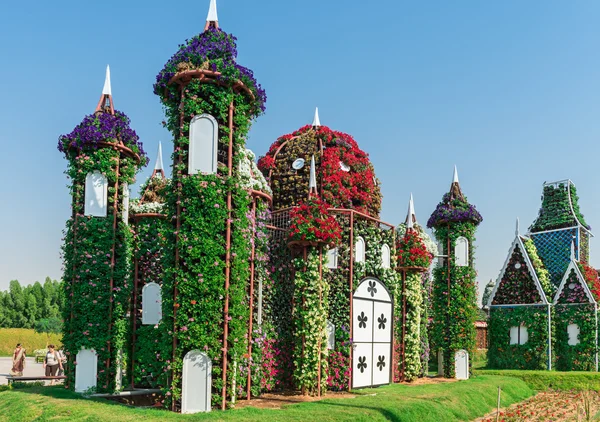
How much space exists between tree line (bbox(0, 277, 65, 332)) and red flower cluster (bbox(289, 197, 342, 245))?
155ft

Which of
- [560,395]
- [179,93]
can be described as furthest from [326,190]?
[560,395]

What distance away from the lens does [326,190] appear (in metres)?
18.5

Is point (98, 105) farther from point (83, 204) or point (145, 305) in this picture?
point (145, 305)

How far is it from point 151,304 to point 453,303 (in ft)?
41.9

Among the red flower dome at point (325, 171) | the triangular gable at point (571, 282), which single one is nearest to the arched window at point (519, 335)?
the triangular gable at point (571, 282)

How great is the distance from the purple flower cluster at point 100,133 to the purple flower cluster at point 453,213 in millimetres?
13510

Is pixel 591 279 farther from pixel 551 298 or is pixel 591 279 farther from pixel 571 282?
pixel 551 298

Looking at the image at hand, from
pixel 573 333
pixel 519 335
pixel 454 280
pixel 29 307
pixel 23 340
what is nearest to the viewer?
pixel 454 280

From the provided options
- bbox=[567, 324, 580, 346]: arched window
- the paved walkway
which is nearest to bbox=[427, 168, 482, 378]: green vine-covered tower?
bbox=[567, 324, 580, 346]: arched window

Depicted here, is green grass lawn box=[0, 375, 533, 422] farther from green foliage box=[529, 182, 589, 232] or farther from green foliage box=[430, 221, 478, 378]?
green foliage box=[529, 182, 589, 232]

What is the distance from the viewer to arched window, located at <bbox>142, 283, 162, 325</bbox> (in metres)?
16.6

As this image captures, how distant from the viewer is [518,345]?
28656mm

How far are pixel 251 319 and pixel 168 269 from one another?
3468 mm

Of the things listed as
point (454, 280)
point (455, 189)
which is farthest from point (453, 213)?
point (454, 280)
